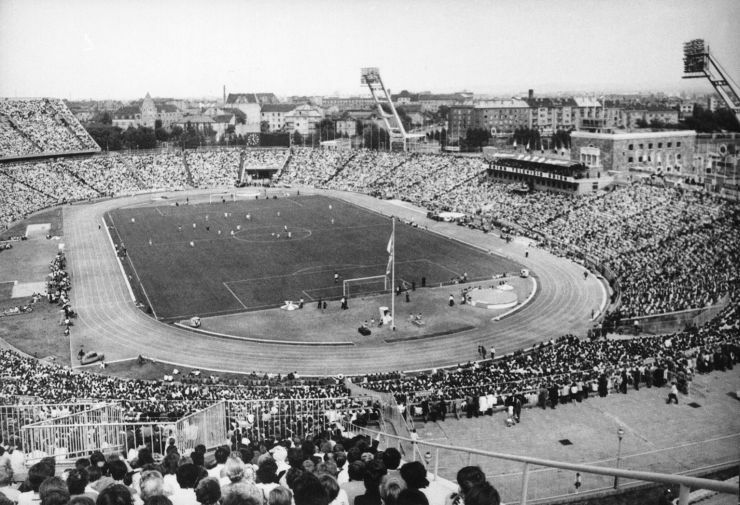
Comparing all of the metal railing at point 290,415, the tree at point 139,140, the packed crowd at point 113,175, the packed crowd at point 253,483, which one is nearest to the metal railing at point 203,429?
the metal railing at point 290,415

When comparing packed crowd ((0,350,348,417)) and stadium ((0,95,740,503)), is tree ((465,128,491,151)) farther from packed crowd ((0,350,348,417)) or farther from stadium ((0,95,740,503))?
packed crowd ((0,350,348,417))

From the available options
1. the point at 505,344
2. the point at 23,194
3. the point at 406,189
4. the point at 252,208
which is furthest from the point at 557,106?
the point at 505,344

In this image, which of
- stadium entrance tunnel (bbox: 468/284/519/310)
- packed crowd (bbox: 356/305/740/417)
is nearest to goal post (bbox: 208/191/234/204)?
stadium entrance tunnel (bbox: 468/284/519/310)

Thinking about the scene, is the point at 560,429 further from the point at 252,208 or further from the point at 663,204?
the point at 252,208

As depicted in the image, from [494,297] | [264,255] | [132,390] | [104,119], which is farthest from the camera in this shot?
[104,119]

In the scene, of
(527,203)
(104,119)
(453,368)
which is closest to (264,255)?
(453,368)

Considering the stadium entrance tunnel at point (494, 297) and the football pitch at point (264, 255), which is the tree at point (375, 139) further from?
the stadium entrance tunnel at point (494, 297)

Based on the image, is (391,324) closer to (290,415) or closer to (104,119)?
(290,415)
